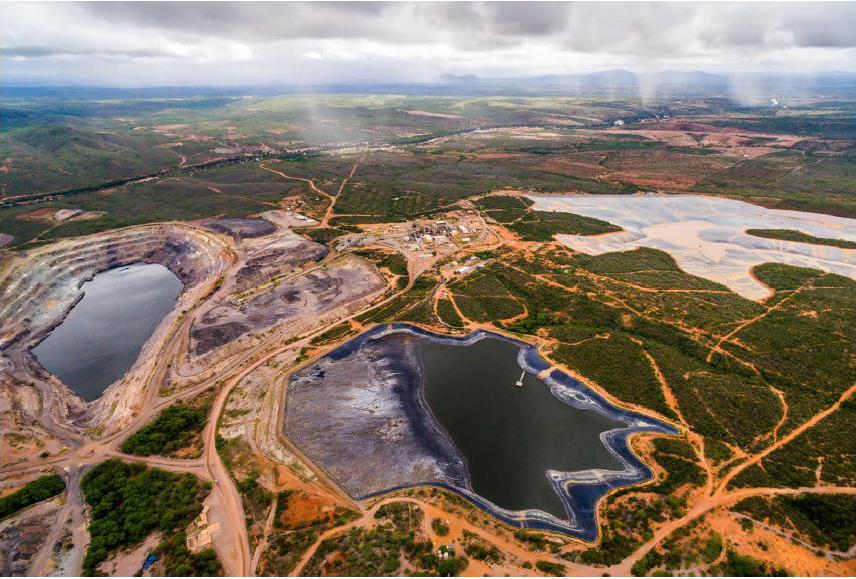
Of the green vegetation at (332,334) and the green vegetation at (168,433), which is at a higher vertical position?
the green vegetation at (332,334)

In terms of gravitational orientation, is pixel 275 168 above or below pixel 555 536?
above

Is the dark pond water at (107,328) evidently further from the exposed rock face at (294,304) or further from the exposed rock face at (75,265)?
the exposed rock face at (294,304)

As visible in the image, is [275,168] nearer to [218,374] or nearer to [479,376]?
[218,374]

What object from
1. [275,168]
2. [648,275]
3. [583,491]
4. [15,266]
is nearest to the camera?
[583,491]

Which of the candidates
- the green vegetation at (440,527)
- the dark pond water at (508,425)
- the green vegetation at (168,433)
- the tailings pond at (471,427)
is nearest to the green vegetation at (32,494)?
the green vegetation at (168,433)

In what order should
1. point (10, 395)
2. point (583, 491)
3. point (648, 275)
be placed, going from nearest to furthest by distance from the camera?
→ point (583, 491)
point (10, 395)
point (648, 275)

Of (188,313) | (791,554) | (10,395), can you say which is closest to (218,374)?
(188,313)

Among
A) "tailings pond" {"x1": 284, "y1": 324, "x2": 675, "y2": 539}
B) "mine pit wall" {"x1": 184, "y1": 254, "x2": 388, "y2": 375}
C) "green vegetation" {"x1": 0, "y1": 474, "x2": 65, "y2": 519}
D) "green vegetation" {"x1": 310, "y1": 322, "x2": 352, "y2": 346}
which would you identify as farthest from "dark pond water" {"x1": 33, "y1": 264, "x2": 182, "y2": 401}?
"tailings pond" {"x1": 284, "y1": 324, "x2": 675, "y2": 539}
